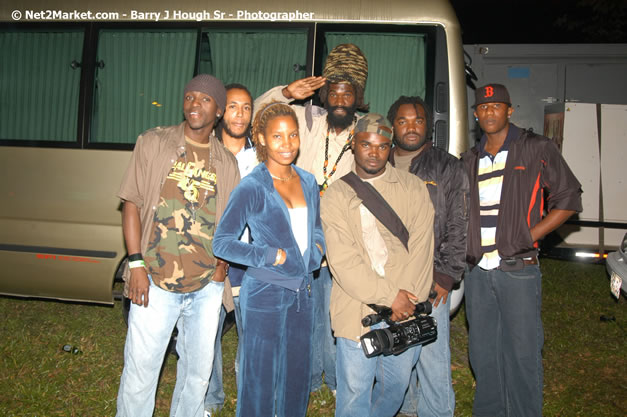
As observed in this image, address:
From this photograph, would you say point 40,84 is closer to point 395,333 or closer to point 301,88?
point 301,88

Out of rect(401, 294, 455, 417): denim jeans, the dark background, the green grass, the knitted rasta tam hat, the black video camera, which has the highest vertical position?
the dark background

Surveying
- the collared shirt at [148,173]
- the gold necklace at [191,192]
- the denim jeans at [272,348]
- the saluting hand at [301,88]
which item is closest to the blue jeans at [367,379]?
the denim jeans at [272,348]

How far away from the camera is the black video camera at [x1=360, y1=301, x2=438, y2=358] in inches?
111

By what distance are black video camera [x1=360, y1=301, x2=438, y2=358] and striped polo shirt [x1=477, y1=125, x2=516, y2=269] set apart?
66cm

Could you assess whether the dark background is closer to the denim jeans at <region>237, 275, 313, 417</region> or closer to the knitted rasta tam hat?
the knitted rasta tam hat

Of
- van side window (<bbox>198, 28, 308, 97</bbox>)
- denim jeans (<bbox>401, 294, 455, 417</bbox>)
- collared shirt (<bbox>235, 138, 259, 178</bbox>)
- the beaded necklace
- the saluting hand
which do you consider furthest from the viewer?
van side window (<bbox>198, 28, 308, 97</bbox>)

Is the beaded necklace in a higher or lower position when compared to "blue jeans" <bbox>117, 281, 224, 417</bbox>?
higher

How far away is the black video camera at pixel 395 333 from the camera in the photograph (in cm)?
281

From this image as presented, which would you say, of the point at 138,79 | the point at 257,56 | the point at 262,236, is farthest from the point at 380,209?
the point at 138,79

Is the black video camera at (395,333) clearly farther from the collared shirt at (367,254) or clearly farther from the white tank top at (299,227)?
the white tank top at (299,227)

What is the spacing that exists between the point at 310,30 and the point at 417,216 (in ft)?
7.44

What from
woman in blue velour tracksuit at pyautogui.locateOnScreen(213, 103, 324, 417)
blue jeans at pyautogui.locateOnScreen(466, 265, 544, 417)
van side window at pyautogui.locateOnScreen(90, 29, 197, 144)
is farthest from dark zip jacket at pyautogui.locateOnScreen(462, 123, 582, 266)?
van side window at pyautogui.locateOnScreen(90, 29, 197, 144)

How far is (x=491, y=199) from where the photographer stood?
3.35 meters

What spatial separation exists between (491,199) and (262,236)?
159 centimetres
